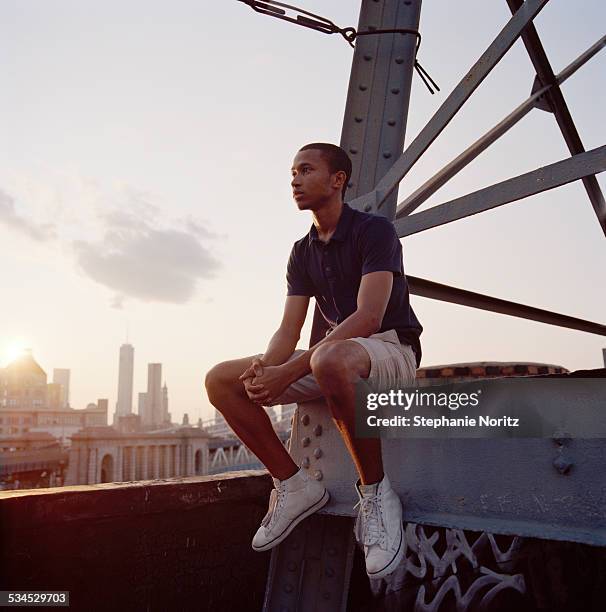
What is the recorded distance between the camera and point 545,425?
193cm

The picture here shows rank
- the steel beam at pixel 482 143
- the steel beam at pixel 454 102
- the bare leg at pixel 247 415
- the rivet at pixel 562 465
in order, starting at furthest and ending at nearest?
the steel beam at pixel 482 143 → the steel beam at pixel 454 102 → the bare leg at pixel 247 415 → the rivet at pixel 562 465

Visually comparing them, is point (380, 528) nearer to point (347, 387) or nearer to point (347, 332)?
point (347, 387)

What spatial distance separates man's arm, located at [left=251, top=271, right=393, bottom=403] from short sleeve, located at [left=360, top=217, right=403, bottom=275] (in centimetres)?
7

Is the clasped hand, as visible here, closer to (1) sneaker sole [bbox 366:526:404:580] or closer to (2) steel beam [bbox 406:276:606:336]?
(1) sneaker sole [bbox 366:526:404:580]

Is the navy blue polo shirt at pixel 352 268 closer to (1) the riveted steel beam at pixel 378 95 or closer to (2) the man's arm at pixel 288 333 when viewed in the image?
(2) the man's arm at pixel 288 333

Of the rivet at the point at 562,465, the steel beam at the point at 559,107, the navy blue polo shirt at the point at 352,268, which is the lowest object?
the rivet at the point at 562,465

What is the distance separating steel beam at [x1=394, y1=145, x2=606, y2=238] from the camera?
2463 millimetres

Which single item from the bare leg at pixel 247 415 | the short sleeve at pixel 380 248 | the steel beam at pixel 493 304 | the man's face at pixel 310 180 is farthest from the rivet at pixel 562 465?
the steel beam at pixel 493 304

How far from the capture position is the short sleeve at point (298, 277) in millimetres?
2732

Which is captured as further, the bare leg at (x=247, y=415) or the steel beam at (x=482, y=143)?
the steel beam at (x=482, y=143)

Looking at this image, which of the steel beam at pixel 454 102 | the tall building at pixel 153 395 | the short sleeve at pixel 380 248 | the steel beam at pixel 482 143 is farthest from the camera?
the tall building at pixel 153 395

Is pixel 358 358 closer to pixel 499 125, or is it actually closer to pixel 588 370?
pixel 588 370

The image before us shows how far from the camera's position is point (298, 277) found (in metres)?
2.75

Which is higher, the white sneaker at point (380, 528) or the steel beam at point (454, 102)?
the steel beam at point (454, 102)
